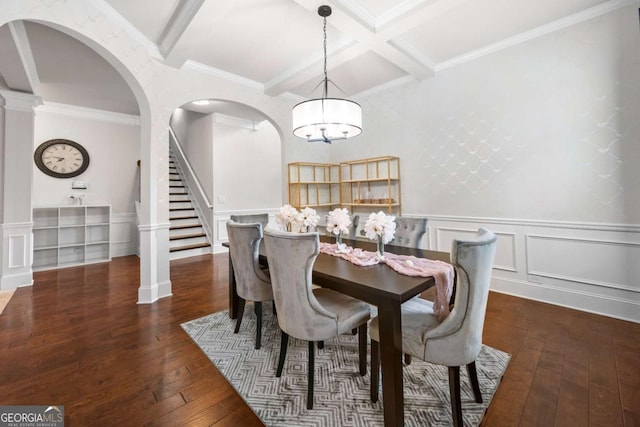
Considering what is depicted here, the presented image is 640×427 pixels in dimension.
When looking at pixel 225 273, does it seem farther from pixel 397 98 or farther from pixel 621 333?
pixel 621 333

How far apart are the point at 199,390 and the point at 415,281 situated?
1.49 metres

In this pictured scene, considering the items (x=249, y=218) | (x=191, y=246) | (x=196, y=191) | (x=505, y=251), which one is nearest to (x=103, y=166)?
(x=196, y=191)

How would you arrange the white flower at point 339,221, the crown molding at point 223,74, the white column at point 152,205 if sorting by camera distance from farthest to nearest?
the crown molding at point 223,74, the white column at point 152,205, the white flower at point 339,221

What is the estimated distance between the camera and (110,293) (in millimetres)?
3357

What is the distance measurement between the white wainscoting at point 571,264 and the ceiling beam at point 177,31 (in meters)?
3.67

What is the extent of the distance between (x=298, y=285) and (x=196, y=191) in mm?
5641

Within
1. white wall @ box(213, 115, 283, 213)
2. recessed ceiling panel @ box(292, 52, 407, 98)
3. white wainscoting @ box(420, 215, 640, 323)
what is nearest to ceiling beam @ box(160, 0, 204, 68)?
recessed ceiling panel @ box(292, 52, 407, 98)

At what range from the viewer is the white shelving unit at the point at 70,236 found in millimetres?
4543

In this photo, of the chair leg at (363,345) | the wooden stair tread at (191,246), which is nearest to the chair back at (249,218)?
the chair leg at (363,345)

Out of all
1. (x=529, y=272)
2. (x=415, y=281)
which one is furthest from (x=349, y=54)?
(x=529, y=272)

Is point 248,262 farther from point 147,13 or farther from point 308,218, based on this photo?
point 147,13

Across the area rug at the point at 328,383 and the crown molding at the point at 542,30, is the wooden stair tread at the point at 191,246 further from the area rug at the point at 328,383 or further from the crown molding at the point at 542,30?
the crown molding at the point at 542,30

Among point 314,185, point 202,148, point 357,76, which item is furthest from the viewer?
point 202,148

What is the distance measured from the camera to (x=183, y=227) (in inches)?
226
